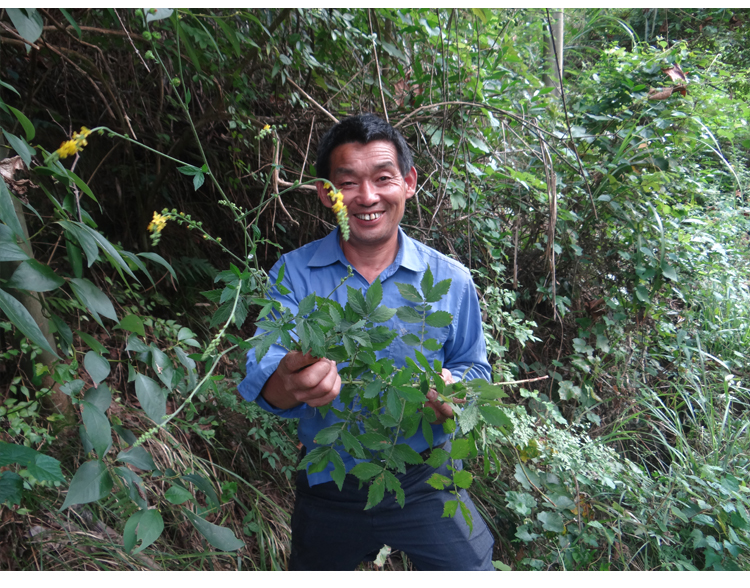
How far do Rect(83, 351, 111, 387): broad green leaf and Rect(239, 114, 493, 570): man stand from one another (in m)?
0.44

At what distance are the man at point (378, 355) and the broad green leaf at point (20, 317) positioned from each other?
1.99ft

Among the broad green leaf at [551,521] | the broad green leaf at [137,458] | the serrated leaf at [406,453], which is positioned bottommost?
the broad green leaf at [551,521]

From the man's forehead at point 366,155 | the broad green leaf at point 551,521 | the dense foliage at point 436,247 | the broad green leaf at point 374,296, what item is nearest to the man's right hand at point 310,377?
the dense foliage at point 436,247

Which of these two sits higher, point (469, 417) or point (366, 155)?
point (366, 155)

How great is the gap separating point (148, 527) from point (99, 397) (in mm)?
269

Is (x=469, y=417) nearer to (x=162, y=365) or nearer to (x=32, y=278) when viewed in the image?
(x=162, y=365)

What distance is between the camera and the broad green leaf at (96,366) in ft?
2.88

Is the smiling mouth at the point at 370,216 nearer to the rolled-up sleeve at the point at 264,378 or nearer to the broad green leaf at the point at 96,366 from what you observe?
the rolled-up sleeve at the point at 264,378

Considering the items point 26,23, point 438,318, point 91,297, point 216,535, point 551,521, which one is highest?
point 26,23

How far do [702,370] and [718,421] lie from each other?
34cm

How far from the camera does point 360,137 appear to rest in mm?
1497

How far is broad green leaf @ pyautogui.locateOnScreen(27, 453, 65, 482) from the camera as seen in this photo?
82cm

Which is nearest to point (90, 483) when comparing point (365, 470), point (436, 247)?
point (365, 470)

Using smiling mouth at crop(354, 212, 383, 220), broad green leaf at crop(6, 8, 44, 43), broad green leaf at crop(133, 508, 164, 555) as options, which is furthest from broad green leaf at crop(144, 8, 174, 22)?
broad green leaf at crop(133, 508, 164, 555)
